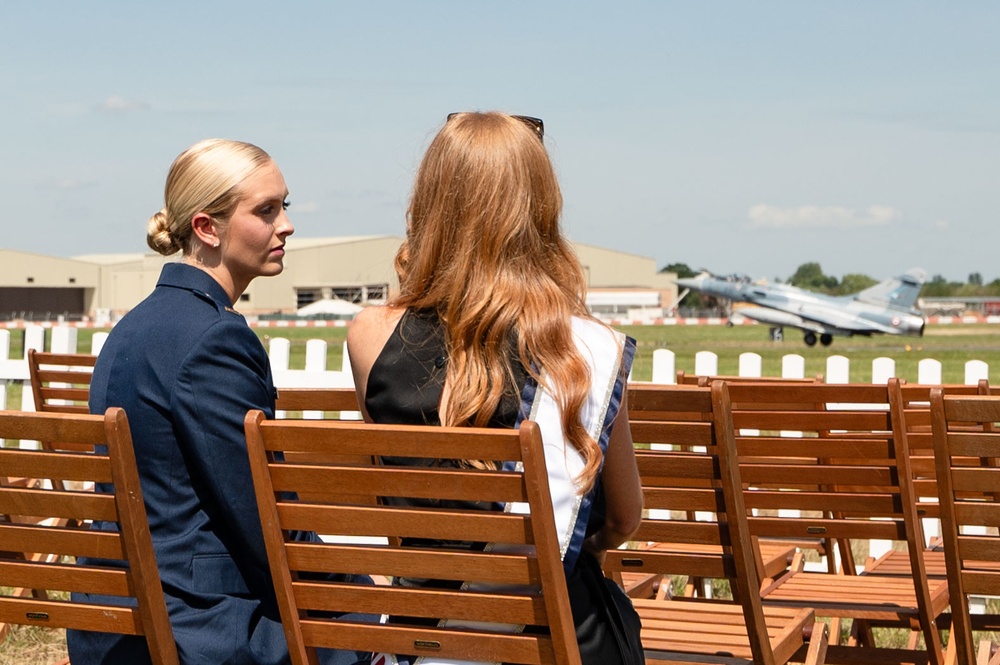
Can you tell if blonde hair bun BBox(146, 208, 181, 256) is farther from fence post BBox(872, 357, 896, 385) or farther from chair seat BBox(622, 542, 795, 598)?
fence post BBox(872, 357, 896, 385)

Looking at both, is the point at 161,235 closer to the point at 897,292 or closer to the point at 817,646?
the point at 817,646

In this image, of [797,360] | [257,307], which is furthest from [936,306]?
[797,360]

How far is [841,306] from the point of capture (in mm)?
56250

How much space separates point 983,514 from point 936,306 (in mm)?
119502

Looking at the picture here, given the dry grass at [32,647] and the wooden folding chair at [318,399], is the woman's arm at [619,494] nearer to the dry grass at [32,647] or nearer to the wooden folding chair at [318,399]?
the wooden folding chair at [318,399]

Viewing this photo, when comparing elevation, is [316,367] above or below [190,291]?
below

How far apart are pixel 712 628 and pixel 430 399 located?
4.08 feet

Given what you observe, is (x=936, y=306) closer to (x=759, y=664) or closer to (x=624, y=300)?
(x=624, y=300)

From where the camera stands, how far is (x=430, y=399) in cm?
198

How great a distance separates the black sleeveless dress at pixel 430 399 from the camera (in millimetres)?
1949

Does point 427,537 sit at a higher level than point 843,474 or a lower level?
higher

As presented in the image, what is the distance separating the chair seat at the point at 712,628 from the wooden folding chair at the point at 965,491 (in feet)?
1.15

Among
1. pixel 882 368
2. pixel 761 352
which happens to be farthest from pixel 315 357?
pixel 761 352

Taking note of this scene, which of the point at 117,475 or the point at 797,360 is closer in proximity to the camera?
the point at 117,475
